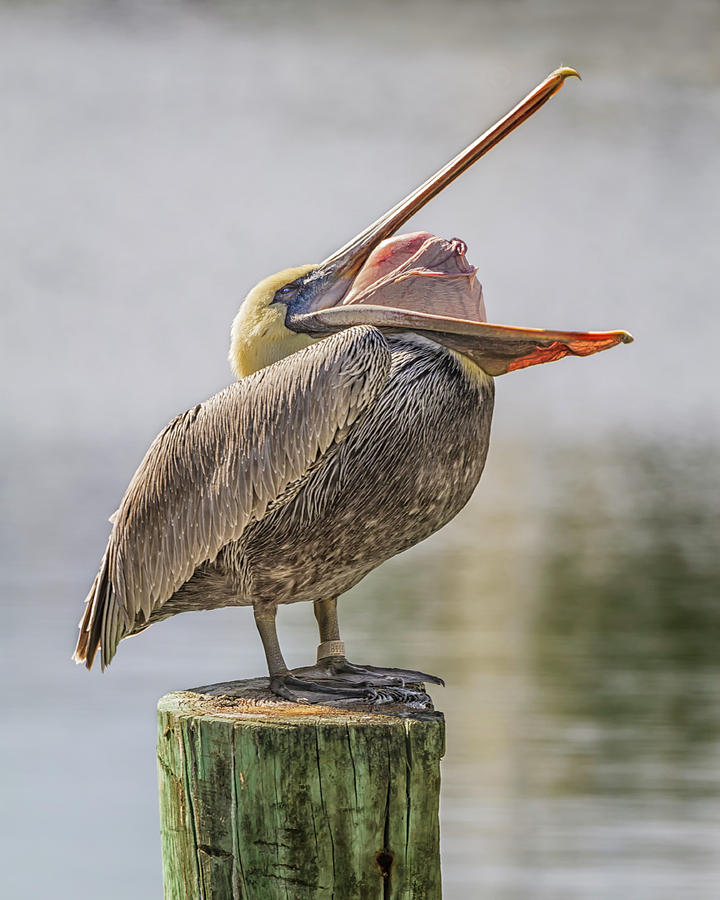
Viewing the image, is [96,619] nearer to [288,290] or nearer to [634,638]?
[288,290]

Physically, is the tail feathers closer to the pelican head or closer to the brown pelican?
the brown pelican

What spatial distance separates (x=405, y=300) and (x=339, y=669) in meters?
0.80

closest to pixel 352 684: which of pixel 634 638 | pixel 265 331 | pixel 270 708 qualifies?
pixel 270 708

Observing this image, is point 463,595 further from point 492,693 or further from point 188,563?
point 188,563

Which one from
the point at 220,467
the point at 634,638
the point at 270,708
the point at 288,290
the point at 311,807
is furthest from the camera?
the point at 634,638

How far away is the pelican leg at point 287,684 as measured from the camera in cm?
289

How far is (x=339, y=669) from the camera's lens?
122 inches

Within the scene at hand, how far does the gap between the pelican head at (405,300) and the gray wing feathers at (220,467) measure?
0.11 metres

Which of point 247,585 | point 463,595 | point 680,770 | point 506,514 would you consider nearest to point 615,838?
point 680,770

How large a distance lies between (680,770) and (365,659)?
2.22 m

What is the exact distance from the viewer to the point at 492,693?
876cm

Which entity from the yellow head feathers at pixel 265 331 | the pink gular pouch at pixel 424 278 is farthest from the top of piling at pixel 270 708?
the pink gular pouch at pixel 424 278

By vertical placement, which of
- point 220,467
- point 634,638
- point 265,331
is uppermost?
point 265,331

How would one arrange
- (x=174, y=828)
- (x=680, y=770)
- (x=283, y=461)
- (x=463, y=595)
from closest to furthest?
(x=174, y=828) < (x=283, y=461) < (x=680, y=770) < (x=463, y=595)
